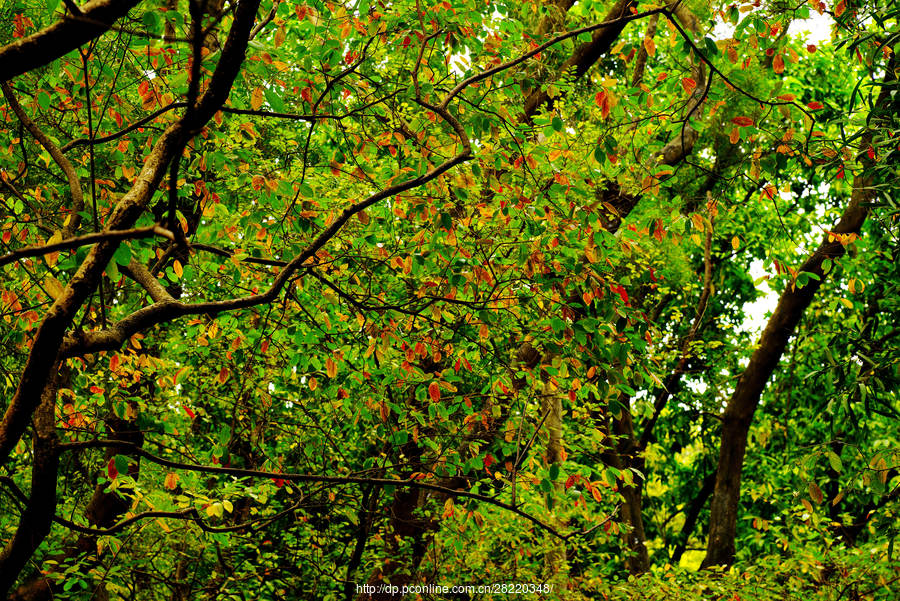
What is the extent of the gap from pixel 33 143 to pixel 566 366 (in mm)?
5232

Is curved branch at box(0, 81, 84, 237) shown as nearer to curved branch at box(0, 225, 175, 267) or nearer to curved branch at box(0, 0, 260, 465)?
curved branch at box(0, 0, 260, 465)

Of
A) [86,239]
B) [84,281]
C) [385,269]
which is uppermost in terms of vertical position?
[385,269]

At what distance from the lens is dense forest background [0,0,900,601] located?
3596mm

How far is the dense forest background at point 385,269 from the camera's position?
360 centimetres

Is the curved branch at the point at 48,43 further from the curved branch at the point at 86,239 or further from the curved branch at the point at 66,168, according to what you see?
the curved branch at the point at 66,168

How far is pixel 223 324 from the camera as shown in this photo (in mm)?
5508

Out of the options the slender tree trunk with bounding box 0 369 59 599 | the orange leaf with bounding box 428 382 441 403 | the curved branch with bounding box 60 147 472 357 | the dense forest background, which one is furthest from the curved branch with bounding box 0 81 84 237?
the orange leaf with bounding box 428 382 441 403

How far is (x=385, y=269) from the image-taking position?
7.63 metres

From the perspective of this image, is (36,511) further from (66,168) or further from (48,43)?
(48,43)

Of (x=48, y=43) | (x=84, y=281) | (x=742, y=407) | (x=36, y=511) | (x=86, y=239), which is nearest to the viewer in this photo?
(x=86, y=239)

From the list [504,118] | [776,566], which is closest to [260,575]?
[776,566]

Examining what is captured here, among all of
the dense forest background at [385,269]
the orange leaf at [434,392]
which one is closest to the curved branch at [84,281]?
the dense forest background at [385,269]

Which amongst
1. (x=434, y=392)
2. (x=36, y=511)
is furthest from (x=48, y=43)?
(x=434, y=392)

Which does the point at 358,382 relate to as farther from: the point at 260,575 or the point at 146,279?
the point at 260,575
